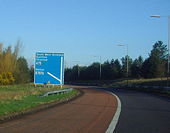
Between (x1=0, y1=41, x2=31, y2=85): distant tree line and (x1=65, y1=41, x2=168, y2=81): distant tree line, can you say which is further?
(x1=65, y1=41, x2=168, y2=81): distant tree line

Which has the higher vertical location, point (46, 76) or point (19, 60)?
point (19, 60)

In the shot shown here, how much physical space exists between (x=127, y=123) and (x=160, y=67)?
8653 centimetres

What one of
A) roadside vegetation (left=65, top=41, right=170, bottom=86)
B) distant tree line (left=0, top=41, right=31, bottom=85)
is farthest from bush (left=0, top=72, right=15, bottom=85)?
roadside vegetation (left=65, top=41, right=170, bottom=86)

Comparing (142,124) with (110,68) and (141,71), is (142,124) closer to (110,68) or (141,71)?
(141,71)

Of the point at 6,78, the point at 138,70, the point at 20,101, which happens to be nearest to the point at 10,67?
the point at 6,78

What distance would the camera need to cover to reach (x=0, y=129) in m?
10.4

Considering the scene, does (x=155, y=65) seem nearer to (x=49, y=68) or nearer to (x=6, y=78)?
(x=6, y=78)

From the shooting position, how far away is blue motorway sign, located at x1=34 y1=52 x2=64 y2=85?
32.0 meters

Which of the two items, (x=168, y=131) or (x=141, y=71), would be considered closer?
(x=168, y=131)

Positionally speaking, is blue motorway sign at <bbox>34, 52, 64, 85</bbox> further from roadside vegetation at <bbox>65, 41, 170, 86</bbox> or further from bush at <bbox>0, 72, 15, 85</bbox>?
roadside vegetation at <bbox>65, 41, 170, 86</bbox>

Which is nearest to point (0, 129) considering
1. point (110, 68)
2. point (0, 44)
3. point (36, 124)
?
point (36, 124)

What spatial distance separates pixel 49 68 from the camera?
32.1 metres

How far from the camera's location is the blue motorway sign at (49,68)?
1261 inches

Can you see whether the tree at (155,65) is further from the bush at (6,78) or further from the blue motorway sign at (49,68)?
the blue motorway sign at (49,68)
